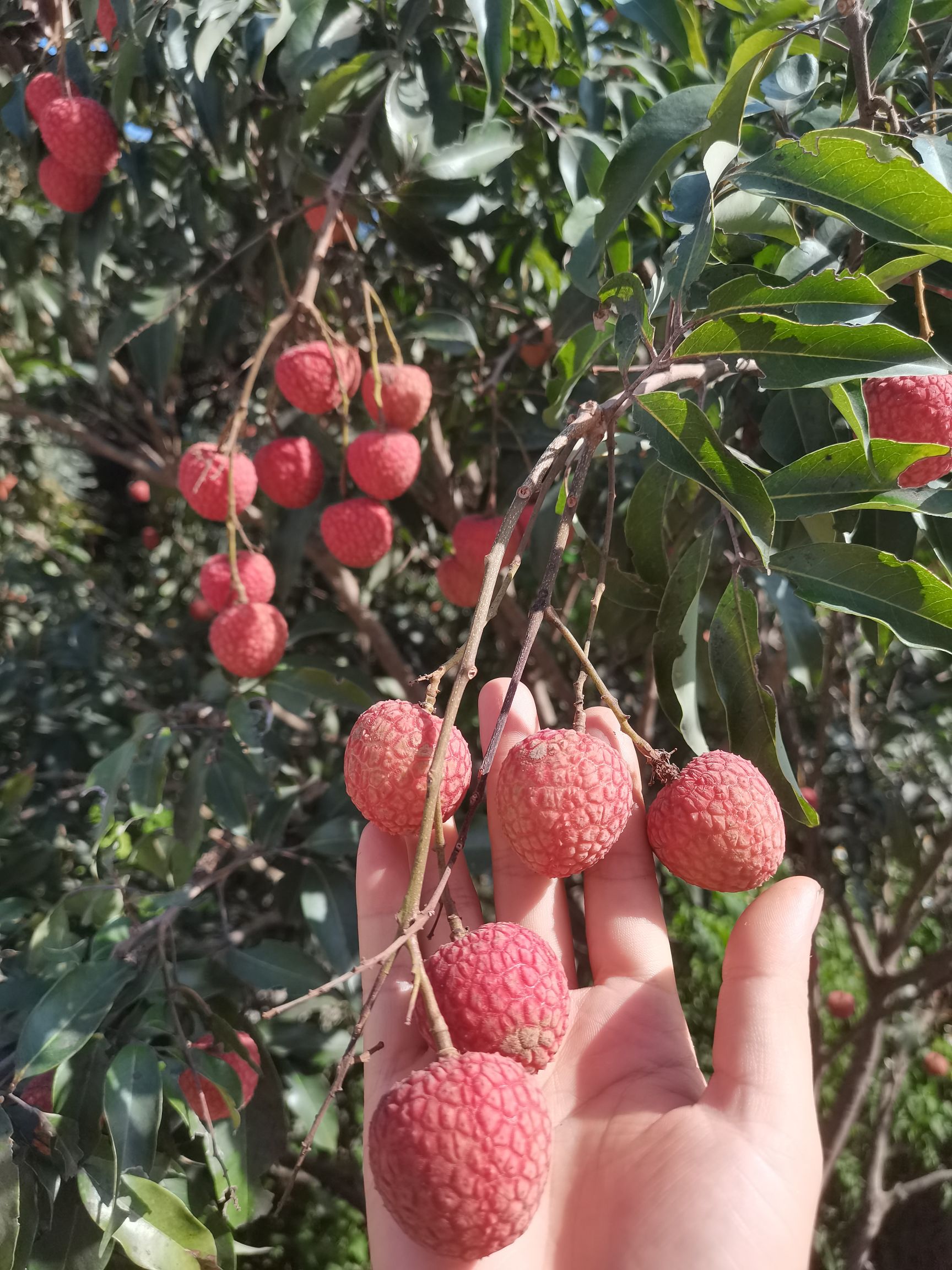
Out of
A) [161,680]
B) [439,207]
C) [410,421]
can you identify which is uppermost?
[439,207]

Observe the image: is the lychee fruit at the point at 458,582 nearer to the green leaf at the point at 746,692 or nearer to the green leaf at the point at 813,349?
the green leaf at the point at 746,692

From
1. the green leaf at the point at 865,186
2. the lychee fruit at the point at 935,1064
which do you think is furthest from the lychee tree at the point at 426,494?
the lychee fruit at the point at 935,1064

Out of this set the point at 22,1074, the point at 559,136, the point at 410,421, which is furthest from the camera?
the point at 410,421

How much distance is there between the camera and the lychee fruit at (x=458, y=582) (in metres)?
1.43

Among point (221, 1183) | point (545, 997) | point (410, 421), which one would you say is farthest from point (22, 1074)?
point (410, 421)

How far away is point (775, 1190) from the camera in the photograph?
27.5 inches

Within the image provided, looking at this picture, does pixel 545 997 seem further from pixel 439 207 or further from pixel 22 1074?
pixel 439 207

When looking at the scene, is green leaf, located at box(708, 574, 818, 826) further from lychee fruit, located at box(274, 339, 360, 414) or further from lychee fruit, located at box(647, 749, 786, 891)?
lychee fruit, located at box(274, 339, 360, 414)

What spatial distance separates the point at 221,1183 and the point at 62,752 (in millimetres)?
1264

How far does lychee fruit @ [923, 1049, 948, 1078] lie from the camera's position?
250 centimetres

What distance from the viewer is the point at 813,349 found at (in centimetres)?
67

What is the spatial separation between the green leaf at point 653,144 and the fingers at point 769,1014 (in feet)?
2.13

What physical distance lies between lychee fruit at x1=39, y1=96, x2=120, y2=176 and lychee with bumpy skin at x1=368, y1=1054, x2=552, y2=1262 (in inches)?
51.4

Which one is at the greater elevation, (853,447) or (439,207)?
(439,207)
